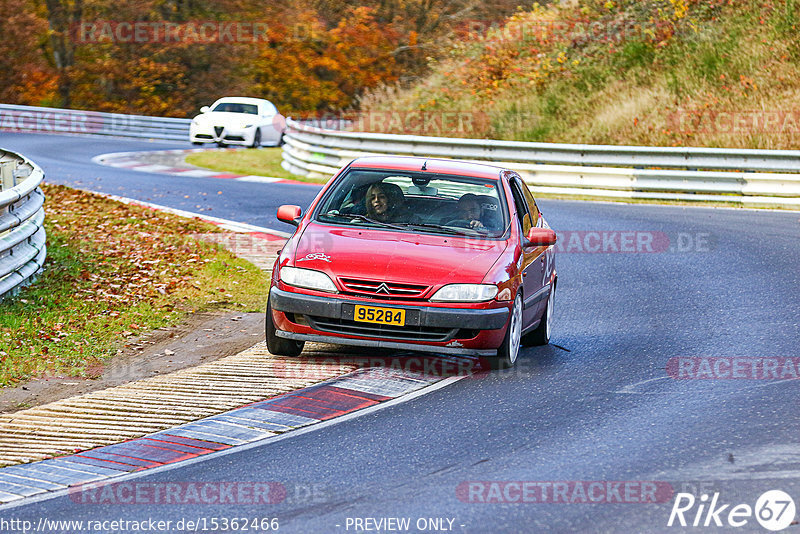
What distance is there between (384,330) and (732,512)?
3.62 metres

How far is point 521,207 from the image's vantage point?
34.2ft

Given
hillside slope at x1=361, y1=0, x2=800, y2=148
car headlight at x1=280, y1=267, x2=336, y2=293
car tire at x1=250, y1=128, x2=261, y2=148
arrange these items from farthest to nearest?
1. car tire at x1=250, y1=128, x2=261, y2=148
2. hillside slope at x1=361, y1=0, x2=800, y2=148
3. car headlight at x1=280, y1=267, x2=336, y2=293

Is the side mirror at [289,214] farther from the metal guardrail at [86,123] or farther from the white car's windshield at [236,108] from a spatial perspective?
the metal guardrail at [86,123]

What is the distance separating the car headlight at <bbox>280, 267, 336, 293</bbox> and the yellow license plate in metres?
0.28

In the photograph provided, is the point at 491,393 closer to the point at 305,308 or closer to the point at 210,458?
the point at 305,308

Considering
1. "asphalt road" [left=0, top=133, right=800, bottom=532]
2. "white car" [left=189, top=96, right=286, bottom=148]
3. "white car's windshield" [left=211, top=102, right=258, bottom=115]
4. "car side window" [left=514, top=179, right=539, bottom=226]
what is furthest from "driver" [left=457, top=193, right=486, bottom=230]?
"white car's windshield" [left=211, top=102, right=258, bottom=115]

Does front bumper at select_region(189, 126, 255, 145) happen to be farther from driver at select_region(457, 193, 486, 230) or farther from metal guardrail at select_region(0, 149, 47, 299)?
driver at select_region(457, 193, 486, 230)

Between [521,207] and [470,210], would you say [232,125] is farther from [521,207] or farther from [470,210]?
[470,210]

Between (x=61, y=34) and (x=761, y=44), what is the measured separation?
33.2m

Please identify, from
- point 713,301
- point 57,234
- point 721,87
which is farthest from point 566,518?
point 721,87

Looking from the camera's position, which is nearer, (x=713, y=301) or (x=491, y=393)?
(x=491, y=393)

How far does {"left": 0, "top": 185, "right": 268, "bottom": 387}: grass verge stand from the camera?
32.1 feet

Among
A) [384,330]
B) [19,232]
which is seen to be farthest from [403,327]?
[19,232]

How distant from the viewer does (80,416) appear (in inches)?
306
